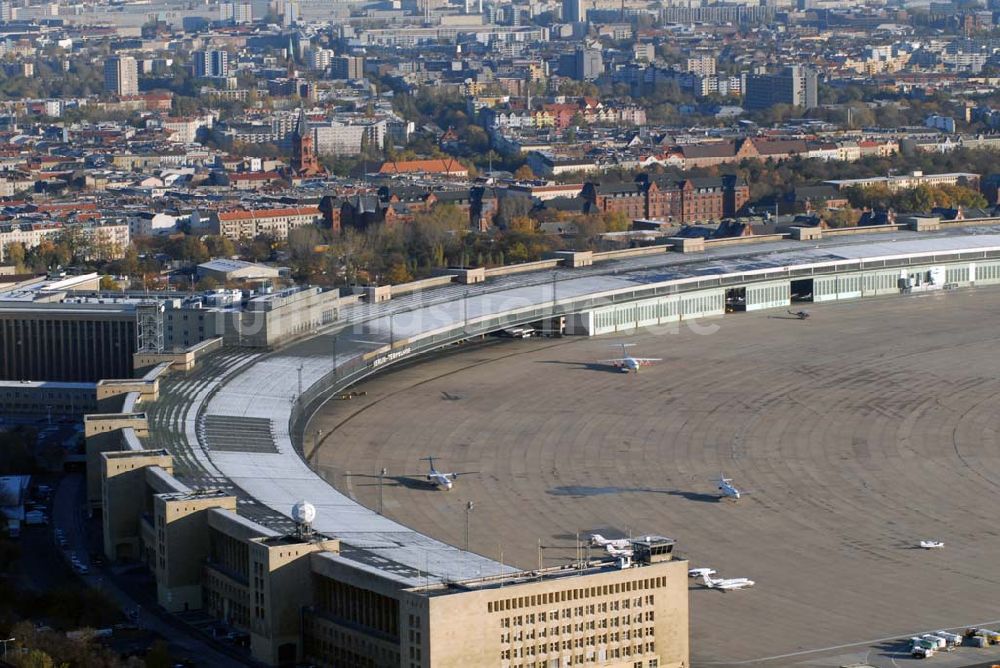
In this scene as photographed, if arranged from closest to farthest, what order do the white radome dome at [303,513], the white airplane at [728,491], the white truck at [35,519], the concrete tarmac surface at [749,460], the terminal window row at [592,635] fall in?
the terminal window row at [592,635], the white radome dome at [303,513], the concrete tarmac surface at [749,460], the white truck at [35,519], the white airplane at [728,491]

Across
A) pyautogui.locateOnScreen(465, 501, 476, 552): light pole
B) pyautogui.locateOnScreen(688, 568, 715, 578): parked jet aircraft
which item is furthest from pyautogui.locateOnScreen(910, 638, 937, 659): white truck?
pyautogui.locateOnScreen(465, 501, 476, 552): light pole

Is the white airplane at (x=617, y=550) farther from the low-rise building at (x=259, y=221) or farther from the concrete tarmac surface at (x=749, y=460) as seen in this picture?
the low-rise building at (x=259, y=221)


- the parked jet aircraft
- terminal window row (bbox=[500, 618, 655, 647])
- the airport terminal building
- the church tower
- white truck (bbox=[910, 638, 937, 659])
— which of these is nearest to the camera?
terminal window row (bbox=[500, 618, 655, 647])

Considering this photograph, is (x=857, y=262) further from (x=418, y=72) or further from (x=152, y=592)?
(x=418, y=72)

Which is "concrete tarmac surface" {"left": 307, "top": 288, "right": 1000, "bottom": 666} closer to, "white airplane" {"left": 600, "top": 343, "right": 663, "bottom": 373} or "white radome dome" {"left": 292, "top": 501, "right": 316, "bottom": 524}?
"white airplane" {"left": 600, "top": 343, "right": 663, "bottom": 373}

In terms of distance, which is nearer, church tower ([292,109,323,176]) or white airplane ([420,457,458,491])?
white airplane ([420,457,458,491])

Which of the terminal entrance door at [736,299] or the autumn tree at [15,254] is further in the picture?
the autumn tree at [15,254]

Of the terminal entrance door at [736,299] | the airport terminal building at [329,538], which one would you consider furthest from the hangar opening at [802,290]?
the airport terminal building at [329,538]

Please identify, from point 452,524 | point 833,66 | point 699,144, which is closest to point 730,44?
point 833,66

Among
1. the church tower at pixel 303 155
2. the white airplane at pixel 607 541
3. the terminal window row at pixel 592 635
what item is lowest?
the church tower at pixel 303 155
